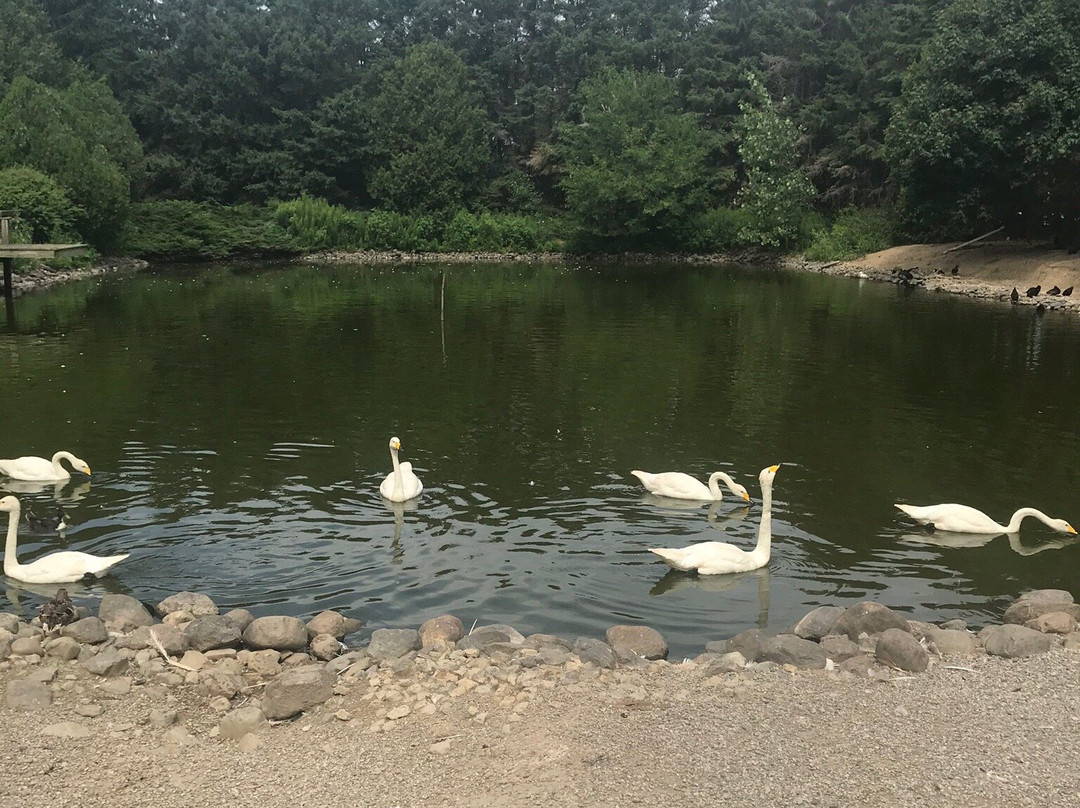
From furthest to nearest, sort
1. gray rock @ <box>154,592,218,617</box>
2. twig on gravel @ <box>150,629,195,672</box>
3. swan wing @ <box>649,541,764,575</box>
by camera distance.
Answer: swan wing @ <box>649,541,764,575</box> < gray rock @ <box>154,592,218,617</box> < twig on gravel @ <box>150,629,195,672</box>

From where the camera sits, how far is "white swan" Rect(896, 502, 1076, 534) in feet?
33.9

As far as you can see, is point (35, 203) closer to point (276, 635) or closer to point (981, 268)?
point (276, 635)

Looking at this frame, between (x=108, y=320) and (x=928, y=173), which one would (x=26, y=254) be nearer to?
(x=108, y=320)

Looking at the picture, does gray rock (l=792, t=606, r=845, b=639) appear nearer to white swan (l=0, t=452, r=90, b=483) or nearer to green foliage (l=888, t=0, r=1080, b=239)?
white swan (l=0, t=452, r=90, b=483)

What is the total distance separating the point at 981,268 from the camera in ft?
122

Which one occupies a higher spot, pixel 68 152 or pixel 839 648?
pixel 68 152

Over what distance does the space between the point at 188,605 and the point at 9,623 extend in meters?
1.23

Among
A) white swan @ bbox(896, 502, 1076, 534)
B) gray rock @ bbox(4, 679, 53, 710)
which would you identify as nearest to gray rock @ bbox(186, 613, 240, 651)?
gray rock @ bbox(4, 679, 53, 710)

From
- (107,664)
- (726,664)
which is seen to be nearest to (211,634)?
(107,664)

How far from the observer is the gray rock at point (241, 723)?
616cm

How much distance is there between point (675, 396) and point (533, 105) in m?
50.9

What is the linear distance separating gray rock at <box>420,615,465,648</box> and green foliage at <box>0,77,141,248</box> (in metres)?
35.2

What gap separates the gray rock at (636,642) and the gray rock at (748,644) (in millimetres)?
387

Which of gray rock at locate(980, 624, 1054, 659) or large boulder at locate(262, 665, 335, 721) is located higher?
large boulder at locate(262, 665, 335, 721)
